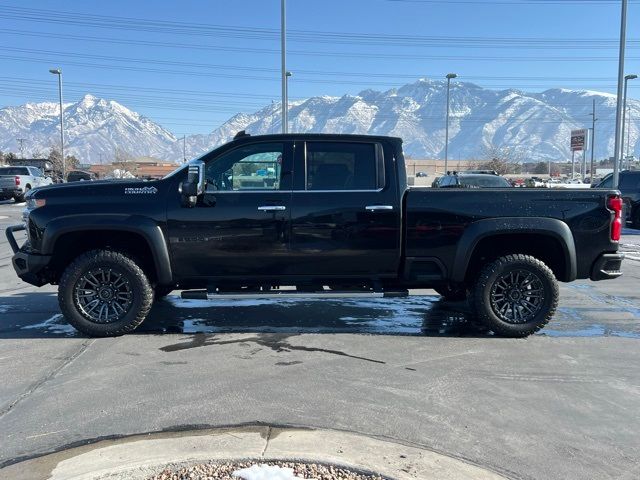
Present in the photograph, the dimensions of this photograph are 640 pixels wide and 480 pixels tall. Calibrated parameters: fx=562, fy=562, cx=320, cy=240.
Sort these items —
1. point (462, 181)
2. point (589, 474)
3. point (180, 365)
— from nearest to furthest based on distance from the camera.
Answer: point (589, 474) → point (180, 365) → point (462, 181)

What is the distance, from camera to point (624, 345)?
5.98 meters

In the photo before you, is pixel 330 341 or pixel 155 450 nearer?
pixel 155 450

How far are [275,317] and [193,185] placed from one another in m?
2.15

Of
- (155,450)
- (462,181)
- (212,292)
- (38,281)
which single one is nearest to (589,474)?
(155,450)

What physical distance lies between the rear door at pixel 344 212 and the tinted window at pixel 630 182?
15734mm

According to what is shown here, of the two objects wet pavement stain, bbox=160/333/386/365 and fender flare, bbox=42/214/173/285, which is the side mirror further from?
wet pavement stain, bbox=160/333/386/365

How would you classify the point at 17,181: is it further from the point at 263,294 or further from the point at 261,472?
the point at 261,472

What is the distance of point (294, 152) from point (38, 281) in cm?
315

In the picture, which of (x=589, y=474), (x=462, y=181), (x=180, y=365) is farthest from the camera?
(x=462, y=181)

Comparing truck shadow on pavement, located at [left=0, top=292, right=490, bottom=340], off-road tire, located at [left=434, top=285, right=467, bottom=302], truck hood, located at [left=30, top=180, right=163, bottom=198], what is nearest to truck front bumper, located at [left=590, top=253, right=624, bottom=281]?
truck shadow on pavement, located at [left=0, top=292, right=490, bottom=340]

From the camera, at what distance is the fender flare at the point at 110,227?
579 centimetres

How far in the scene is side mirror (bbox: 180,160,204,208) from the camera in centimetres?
568

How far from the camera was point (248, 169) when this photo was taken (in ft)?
20.2

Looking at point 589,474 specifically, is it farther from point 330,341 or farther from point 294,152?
point 294,152
